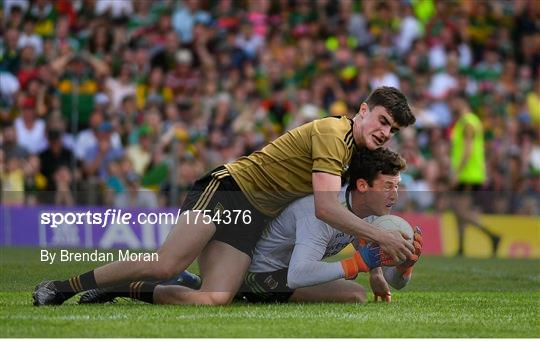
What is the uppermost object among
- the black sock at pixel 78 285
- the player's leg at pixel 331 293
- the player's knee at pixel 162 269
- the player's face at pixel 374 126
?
the player's face at pixel 374 126

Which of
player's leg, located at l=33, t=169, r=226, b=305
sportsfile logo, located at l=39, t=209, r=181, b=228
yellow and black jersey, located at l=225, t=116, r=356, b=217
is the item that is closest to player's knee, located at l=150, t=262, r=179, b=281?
player's leg, located at l=33, t=169, r=226, b=305

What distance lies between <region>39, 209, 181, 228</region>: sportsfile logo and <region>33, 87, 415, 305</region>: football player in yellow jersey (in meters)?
4.03

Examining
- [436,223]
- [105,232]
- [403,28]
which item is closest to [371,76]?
[403,28]

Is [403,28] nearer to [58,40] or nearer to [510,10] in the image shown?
[510,10]

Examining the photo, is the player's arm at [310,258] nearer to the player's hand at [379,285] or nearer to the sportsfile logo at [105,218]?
the player's hand at [379,285]

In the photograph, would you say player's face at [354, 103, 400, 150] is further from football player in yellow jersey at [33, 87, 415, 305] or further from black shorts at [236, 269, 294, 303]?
black shorts at [236, 269, 294, 303]

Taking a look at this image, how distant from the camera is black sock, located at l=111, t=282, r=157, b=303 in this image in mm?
9023

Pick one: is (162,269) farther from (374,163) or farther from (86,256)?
(86,256)

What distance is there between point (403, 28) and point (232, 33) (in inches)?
124

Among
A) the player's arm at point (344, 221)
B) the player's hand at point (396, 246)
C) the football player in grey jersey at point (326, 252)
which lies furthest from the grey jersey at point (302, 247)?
the player's hand at point (396, 246)

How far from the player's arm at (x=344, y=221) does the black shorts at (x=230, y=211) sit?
2.16 ft

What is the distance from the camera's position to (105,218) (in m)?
14.5

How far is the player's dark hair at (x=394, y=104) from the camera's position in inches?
343

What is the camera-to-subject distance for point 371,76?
821 inches
